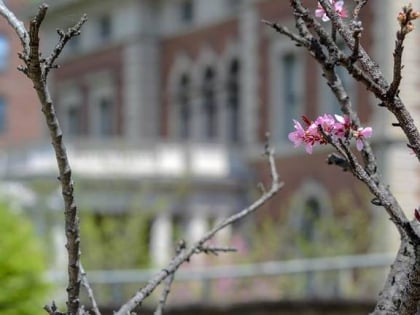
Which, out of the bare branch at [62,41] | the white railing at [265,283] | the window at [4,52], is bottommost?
the bare branch at [62,41]

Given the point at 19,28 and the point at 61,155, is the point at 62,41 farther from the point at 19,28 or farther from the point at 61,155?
the point at 61,155

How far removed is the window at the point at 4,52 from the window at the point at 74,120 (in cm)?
1337

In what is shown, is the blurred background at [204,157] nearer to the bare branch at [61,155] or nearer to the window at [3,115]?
the bare branch at [61,155]

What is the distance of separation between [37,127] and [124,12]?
2484cm

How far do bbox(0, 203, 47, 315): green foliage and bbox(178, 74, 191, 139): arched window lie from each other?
27855 mm

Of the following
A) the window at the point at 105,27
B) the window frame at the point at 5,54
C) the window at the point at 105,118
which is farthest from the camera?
the window frame at the point at 5,54

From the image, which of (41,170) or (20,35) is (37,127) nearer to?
(41,170)

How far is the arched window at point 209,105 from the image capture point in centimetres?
3588

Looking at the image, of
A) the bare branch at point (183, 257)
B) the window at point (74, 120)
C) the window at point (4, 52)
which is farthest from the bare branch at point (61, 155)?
the window at point (4, 52)

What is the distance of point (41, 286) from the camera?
8.53m

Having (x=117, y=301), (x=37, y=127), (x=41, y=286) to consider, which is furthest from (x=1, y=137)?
(x=41, y=286)

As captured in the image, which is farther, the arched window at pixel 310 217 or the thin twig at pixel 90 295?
the arched window at pixel 310 217

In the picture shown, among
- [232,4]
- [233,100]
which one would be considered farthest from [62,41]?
[232,4]

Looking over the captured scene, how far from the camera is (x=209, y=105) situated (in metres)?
36.3
